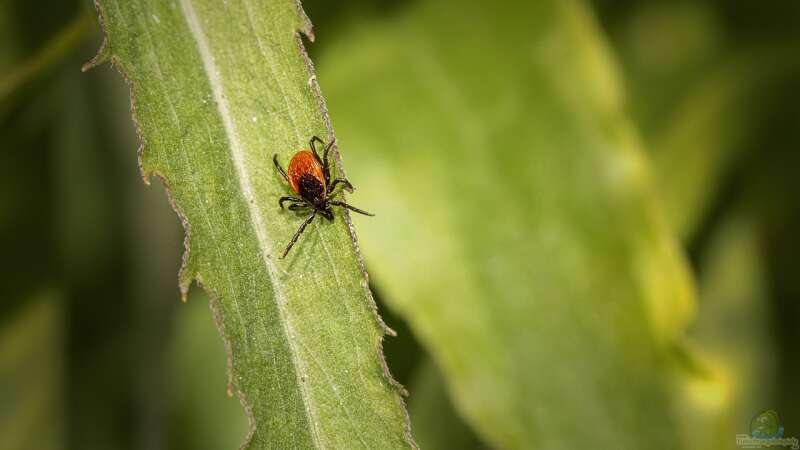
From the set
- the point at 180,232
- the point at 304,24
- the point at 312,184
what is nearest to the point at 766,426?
the point at 312,184

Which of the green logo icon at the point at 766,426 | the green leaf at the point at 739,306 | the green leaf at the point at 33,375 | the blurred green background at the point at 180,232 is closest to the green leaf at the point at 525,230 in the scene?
the blurred green background at the point at 180,232

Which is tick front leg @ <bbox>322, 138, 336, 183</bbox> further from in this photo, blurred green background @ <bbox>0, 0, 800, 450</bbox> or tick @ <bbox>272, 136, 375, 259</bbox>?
blurred green background @ <bbox>0, 0, 800, 450</bbox>

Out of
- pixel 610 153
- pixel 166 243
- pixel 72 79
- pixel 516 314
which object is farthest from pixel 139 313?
pixel 610 153

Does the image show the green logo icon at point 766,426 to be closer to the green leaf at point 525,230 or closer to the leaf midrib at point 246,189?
the green leaf at point 525,230

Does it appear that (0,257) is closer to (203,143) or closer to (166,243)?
(166,243)

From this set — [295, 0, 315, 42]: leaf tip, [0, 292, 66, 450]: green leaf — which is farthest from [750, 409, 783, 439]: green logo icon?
[0, 292, 66, 450]: green leaf

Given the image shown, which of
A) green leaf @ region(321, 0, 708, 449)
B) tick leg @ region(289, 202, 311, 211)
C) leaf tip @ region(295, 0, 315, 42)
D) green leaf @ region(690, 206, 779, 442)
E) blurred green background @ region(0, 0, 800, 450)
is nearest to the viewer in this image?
leaf tip @ region(295, 0, 315, 42)

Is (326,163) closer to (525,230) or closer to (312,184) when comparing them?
(312,184)
